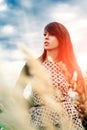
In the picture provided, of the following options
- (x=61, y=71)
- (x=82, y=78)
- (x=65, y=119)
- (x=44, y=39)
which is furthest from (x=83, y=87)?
(x=65, y=119)

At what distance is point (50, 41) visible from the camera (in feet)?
8.63

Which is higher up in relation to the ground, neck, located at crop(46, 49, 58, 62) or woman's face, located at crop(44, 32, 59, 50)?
woman's face, located at crop(44, 32, 59, 50)

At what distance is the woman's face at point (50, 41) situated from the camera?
104 inches

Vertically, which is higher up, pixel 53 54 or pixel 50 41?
pixel 50 41

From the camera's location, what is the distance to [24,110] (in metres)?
0.61

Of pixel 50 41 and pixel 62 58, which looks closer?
pixel 50 41

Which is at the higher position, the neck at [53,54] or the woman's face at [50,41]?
the woman's face at [50,41]

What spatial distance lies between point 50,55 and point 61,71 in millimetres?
207

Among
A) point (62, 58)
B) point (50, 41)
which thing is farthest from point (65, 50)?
point (50, 41)

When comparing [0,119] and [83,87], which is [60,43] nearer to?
[83,87]

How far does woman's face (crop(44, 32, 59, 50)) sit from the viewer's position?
8.64 ft

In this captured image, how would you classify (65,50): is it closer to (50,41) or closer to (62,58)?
(62,58)

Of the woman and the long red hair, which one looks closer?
the woman

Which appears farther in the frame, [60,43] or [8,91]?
[60,43]
